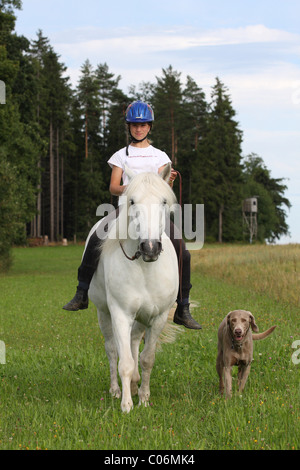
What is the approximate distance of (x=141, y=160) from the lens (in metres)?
7.21

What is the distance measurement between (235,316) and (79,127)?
232ft

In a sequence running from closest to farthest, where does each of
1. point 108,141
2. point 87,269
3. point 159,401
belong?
point 159,401 → point 87,269 → point 108,141

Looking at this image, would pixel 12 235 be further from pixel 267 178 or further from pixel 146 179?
pixel 267 178

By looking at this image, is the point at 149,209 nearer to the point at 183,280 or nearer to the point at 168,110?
the point at 183,280

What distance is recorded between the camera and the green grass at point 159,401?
559 cm

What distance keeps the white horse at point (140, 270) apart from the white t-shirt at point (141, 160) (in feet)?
2.43

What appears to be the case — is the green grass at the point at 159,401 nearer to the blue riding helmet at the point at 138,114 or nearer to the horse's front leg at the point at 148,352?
the horse's front leg at the point at 148,352

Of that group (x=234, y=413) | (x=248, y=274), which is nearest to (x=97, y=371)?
(x=234, y=413)

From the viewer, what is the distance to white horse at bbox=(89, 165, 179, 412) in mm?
5918

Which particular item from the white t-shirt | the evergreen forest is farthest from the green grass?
the evergreen forest

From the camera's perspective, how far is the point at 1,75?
34.3m

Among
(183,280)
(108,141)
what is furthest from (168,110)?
(183,280)

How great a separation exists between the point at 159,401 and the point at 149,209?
2768 mm

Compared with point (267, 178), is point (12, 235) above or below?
below
